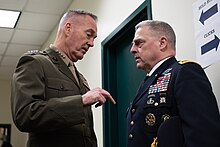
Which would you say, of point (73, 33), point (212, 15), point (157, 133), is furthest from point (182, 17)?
point (157, 133)

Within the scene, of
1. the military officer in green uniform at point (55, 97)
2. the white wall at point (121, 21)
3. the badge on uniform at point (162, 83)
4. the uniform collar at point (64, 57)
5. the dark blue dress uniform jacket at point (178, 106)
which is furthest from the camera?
the white wall at point (121, 21)

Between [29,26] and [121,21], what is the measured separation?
2.10 m

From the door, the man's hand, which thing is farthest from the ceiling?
the man's hand

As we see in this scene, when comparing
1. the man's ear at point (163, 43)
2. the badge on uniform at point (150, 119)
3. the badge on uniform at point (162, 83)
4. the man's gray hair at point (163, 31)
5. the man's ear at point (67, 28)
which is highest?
the man's ear at point (67, 28)

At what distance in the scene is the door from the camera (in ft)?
9.92

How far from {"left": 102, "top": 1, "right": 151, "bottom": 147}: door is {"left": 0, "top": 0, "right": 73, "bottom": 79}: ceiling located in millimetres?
1266

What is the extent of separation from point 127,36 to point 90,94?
1629 mm

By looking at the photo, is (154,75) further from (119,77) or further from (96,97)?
(119,77)

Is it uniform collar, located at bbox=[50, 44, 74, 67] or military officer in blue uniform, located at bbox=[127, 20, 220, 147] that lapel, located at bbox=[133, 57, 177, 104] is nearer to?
military officer in blue uniform, located at bbox=[127, 20, 220, 147]

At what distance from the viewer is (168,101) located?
62.4 inches

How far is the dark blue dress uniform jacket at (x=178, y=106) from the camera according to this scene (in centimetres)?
143

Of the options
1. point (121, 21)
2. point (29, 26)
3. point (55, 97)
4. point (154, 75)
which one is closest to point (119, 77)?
point (121, 21)

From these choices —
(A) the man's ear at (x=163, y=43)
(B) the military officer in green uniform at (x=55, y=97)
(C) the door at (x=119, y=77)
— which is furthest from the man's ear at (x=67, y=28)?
(C) the door at (x=119, y=77)

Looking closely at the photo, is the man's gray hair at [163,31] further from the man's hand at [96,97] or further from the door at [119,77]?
the door at [119,77]
